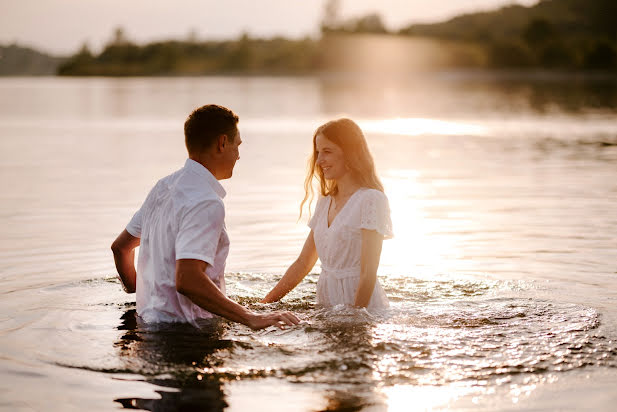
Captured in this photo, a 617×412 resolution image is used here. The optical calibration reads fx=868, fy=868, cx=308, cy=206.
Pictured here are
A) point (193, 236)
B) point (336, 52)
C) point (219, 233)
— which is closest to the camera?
point (193, 236)

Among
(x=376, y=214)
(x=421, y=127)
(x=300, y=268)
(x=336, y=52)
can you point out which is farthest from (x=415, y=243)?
(x=336, y=52)

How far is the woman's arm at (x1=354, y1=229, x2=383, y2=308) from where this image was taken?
6.61m

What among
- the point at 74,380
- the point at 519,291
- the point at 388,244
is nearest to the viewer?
the point at 74,380

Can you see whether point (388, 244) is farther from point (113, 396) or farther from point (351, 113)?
point (351, 113)

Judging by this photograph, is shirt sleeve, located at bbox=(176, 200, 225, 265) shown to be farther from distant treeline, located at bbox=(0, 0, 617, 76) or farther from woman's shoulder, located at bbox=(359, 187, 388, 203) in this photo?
distant treeline, located at bbox=(0, 0, 617, 76)

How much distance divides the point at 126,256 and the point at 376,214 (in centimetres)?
194

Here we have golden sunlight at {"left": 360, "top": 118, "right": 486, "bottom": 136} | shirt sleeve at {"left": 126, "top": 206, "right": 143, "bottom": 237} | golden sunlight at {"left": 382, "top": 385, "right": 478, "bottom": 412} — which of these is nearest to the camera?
golden sunlight at {"left": 382, "top": 385, "right": 478, "bottom": 412}

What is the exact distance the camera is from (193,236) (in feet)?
18.4

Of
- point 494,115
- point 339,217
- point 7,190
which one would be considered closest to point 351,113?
point 494,115

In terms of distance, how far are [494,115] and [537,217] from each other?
98.5ft

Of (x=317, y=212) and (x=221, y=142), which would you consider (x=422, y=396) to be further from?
(x=317, y=212)

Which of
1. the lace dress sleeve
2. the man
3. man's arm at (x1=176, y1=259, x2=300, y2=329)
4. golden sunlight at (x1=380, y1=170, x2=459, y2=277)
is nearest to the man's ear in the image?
the man

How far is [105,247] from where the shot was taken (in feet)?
34.9

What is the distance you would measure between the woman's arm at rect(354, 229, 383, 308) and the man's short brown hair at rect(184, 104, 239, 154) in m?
1.42
